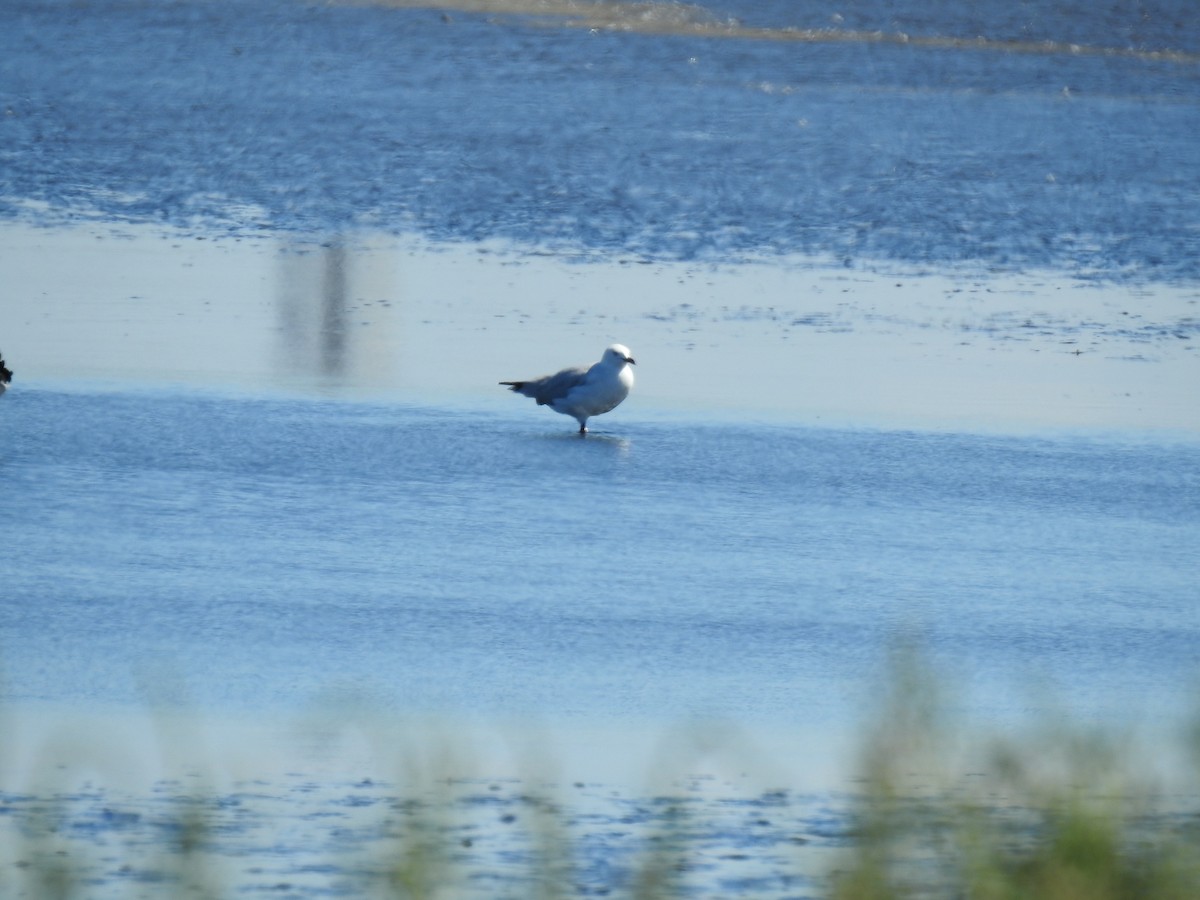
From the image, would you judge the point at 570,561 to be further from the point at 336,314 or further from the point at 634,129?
the point at 634,129

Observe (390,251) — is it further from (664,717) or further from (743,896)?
(743,896)

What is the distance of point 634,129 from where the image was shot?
57.5 ft

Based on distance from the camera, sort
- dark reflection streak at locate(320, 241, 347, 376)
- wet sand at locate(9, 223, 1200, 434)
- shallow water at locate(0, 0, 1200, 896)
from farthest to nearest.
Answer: dark reflection streak at locate(320, 241, 347, 376) < wet sand at locate(9, 223, 1200, 434) < shallow water at locate(0, 0, 1200, 896)

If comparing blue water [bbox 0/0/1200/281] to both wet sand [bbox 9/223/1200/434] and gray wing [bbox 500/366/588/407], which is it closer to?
wet sand [bbox 9/223/1200/434]

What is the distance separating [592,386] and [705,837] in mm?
4633

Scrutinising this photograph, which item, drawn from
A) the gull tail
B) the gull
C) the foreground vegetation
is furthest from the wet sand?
the foreground vegetation

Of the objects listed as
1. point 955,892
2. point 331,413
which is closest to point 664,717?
point 955,892

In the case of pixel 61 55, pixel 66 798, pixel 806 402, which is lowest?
pixel 66 798

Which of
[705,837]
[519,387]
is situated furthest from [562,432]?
[705,837]

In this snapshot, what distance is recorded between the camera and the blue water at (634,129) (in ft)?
48.0

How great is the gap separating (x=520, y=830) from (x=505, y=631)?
5.92 feet

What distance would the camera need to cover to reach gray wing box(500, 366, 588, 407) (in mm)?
9906

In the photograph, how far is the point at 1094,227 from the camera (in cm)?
1491

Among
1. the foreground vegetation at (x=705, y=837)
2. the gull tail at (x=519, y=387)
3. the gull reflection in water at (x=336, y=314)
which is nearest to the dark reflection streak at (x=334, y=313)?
the gull reflection in water at (x=336, y=314)
